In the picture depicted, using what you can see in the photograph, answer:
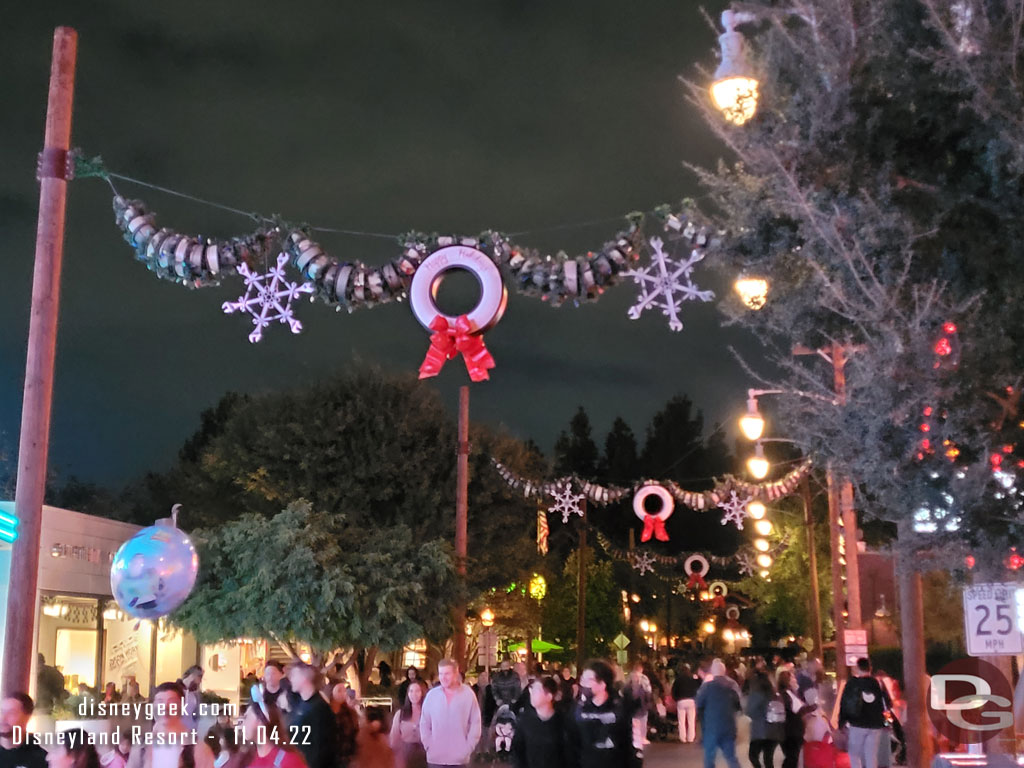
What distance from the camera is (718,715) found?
14797 mm

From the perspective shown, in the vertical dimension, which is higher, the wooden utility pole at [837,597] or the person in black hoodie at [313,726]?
the wooden utility pole at [837,597]

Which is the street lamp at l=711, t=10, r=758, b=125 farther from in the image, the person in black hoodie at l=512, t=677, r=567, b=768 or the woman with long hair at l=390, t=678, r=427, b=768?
the woman with long hair at l=390, t=678, r=427, b=768

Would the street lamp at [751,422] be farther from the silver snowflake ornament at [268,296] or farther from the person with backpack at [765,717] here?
the silver snowflake ornament at [268,296]

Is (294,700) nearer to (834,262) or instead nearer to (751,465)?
(834,262)

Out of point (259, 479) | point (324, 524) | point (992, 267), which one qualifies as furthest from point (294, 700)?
point (259, 479)

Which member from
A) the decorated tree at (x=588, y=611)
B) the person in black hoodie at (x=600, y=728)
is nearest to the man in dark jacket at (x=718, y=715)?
the person in black hoodie at (x=600, y=728)

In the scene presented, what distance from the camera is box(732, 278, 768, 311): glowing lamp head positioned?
1270 cm

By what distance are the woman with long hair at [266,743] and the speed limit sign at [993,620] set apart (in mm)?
7436

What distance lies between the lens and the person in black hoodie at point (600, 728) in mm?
9625

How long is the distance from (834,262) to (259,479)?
956 inches

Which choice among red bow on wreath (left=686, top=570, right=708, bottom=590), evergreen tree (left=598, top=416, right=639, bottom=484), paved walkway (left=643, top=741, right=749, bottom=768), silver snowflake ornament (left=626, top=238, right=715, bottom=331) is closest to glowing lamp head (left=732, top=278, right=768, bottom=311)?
silver snowflake ornament (left=626, top=238, right=715, bottom=331)

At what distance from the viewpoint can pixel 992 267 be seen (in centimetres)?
1034

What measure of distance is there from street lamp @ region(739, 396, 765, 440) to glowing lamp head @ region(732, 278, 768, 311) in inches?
381

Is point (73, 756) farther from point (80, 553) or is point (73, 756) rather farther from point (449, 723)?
point (80, 553)
